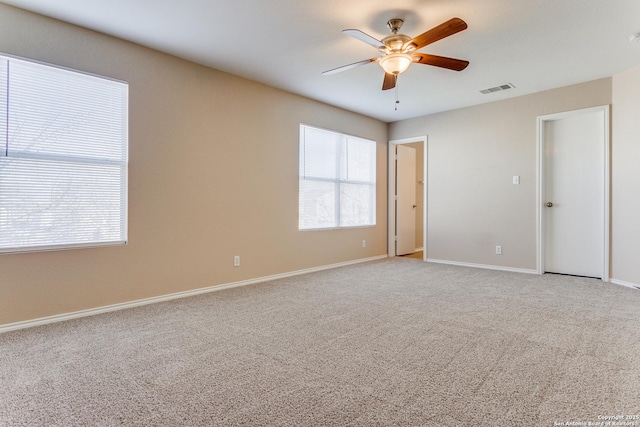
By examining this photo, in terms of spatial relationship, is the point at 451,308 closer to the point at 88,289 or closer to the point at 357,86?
the point at 357,86

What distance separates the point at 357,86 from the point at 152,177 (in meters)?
2.72

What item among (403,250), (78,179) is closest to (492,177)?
(403,250)

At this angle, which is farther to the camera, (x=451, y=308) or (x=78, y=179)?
(x=451, y=308)

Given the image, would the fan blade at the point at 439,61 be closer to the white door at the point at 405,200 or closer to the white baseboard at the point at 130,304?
the white baseboard at the point at 130,304

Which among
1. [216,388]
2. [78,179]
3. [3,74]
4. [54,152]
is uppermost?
[3,74]

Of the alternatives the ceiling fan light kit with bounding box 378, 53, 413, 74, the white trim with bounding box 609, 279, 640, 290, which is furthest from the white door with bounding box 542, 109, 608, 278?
the ceiling fan light kit with bounding box 378, 53, 413, 74

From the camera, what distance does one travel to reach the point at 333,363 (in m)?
2.10

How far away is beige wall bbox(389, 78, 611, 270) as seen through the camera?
4.84 m

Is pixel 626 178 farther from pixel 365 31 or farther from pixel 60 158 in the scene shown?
pixel 60 158

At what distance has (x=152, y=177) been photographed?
3.42 m

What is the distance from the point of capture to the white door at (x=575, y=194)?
441 centimetres

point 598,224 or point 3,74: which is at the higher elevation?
point 3,74

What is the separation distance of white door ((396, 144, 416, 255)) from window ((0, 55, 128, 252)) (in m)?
4.73

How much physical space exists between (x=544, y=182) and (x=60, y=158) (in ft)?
18.6
